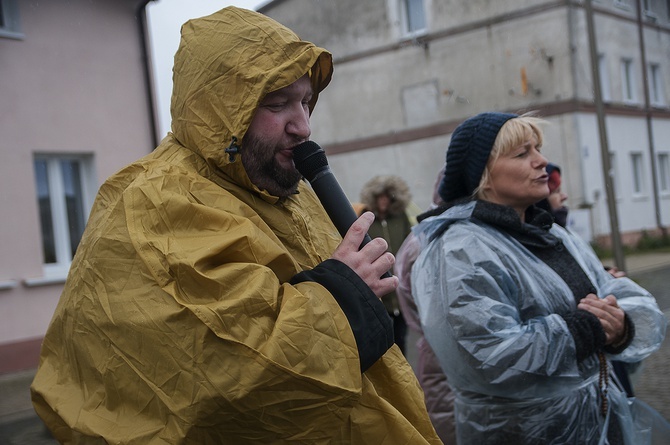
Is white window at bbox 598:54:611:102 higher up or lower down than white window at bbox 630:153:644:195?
higher up

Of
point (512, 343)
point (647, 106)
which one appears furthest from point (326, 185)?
point (647, 106)

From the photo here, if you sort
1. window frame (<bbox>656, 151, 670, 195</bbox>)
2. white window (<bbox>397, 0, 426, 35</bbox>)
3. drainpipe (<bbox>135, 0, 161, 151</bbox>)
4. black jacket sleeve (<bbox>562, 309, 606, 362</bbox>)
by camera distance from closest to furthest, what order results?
black jacket sleeve (<bbox>562, 309, 606, 362</bbox>) < drainpipe (<bbox>135, 0, 161, 151</bbox>) < white window (<bbox>397, 0, 426, 35</bbox>) < window frame (<bbox>656, 151, 670, 195</bbox>)

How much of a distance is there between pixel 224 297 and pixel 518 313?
137cm

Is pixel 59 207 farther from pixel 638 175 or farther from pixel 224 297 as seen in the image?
pixel 638 175

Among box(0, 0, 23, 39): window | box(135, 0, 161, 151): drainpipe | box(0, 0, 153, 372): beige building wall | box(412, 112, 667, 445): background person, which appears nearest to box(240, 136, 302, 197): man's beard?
box(412, 112, 667, 445): background person

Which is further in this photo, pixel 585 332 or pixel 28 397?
pixel 28 397

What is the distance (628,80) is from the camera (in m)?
23.4

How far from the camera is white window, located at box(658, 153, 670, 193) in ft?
80.6

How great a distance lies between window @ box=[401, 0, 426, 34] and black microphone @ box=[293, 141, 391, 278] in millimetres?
22081

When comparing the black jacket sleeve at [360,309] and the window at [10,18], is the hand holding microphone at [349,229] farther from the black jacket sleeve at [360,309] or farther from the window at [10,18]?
the window at [10,18]

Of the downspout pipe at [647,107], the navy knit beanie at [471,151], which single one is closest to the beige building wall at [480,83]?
the downspout pipe at [647,107]

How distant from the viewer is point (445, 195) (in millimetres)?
3082

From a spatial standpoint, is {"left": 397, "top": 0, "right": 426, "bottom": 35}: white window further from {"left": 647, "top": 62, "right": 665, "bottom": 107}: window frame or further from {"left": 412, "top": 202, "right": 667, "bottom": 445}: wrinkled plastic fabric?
{"left": 412, "top": 202, "right": 667, "bottom": 445}: wrinkled plastic fabric

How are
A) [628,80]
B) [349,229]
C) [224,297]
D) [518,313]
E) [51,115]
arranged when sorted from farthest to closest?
[628,80] < [51,115] < [518,313] < [349,229] < [224,297]
